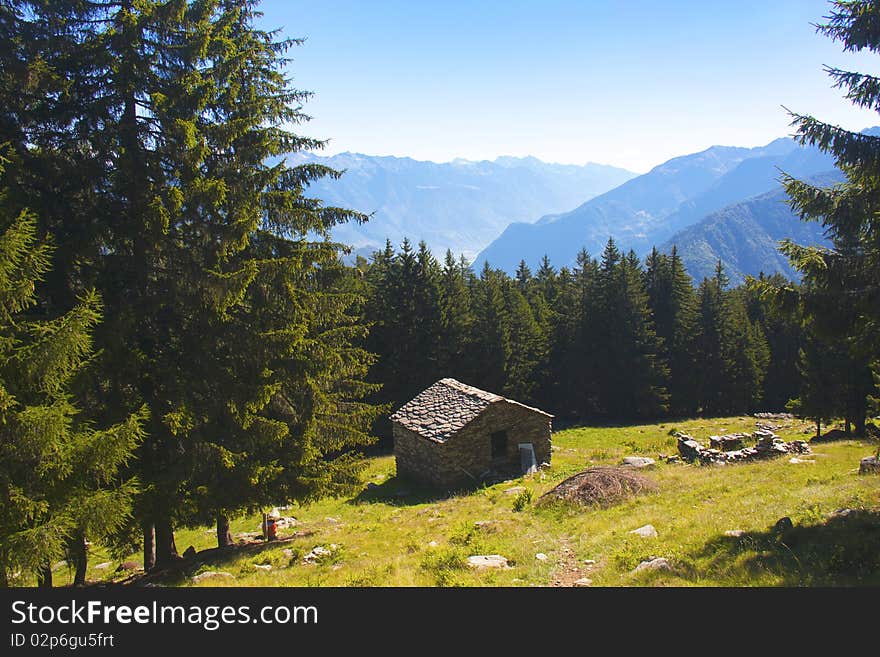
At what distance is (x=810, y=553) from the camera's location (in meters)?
8.59

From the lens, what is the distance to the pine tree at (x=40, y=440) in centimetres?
746

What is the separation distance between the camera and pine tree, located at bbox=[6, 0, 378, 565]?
10648 millimetres

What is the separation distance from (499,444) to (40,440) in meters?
19.6

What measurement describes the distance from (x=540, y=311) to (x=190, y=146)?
46200 mm

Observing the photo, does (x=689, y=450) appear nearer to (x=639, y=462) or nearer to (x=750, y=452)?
(x=750, y=452)

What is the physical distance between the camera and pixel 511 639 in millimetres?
6141

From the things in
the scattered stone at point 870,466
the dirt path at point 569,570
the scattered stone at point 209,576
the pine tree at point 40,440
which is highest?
the pine tree at point 40,440

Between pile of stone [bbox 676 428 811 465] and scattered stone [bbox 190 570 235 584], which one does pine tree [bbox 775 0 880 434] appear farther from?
scattered stone [bbox 190 570 235 584]

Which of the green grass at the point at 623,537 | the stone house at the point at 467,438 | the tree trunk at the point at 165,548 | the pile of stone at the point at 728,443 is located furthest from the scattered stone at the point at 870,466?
the tree trunk at the point at 165,548

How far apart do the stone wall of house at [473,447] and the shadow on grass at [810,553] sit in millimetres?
13825

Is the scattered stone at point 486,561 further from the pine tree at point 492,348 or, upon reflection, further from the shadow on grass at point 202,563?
the pine tree at point 492,348

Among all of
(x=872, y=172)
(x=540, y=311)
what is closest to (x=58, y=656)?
(x=872, y=172)

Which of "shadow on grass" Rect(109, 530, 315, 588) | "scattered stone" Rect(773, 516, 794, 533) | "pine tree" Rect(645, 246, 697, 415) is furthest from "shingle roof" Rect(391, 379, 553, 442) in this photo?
"pine tree" Rect(645, 246, 697, 415)

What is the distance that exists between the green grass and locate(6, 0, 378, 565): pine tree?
3031 millimetres
